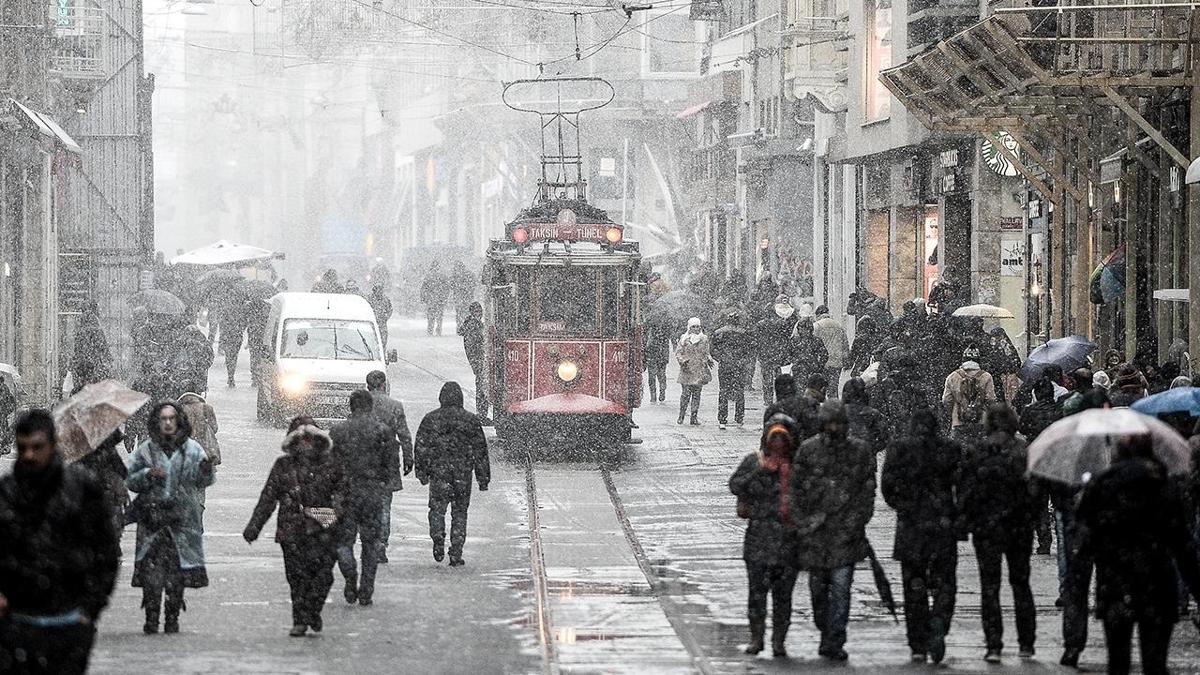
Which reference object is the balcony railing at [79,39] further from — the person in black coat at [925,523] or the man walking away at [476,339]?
the person in black coat at [925,523]

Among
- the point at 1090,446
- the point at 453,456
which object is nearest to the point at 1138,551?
the point at 1090,446

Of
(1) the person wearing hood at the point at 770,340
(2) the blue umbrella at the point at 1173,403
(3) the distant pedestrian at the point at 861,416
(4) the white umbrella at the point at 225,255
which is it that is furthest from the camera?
(4) the white umbrella at the point at 225,255

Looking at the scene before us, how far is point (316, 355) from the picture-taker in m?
31.4

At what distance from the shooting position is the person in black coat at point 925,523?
13.1 meters

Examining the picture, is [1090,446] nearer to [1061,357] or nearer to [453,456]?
[453,456]

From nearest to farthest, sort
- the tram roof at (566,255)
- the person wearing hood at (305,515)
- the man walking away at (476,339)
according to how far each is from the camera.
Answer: the person wearing hood at (305,515) < the tram roof at (566,255) < the man walking away at (476,339)

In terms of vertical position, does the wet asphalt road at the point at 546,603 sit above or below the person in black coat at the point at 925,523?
below

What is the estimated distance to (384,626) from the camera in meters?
14.5

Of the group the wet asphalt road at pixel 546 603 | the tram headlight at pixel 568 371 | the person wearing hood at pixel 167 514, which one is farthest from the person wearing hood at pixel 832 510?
the tram headlight at pixel 568 371

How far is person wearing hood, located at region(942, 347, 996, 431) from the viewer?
2100 centimetres

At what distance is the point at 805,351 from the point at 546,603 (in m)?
13.6

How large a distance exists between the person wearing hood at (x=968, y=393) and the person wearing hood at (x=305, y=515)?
27.2ft

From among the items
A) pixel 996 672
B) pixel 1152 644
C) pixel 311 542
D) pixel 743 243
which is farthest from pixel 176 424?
pixel 743 243

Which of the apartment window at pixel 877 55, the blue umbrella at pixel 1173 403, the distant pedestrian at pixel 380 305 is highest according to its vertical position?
the apartment window at pixel 877 55
